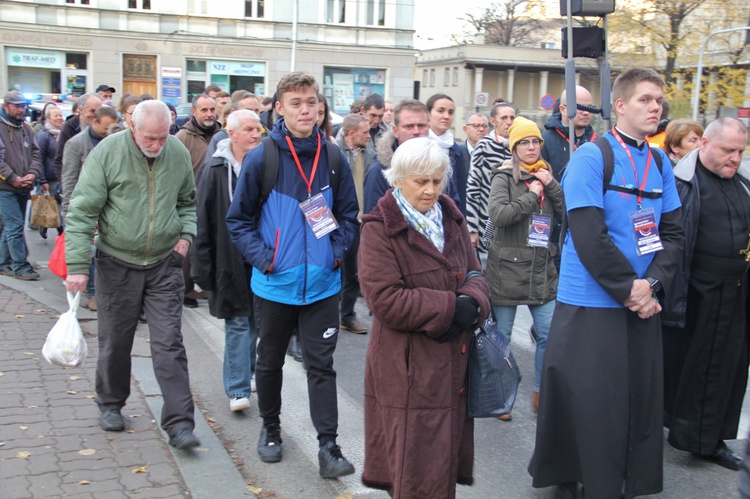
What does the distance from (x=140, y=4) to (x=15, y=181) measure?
2952 centimetres

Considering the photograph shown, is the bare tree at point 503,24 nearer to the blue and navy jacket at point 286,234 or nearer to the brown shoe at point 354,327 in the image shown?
the brown shoe at point 354,327

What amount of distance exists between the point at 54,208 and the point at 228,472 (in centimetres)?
635

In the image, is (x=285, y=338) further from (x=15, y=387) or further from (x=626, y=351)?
(x=15, y=387)

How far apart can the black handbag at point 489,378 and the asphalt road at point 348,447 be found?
0.96 m

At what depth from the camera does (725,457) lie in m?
5.07

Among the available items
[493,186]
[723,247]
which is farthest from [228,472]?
[723,247]

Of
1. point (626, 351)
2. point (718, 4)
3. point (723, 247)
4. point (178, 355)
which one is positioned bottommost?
point (178, 355)

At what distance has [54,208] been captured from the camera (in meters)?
9.91

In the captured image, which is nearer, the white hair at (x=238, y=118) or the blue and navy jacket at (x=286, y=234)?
the blue and navy jacket at (x=286, y=234)

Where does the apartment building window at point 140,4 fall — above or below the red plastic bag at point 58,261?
above

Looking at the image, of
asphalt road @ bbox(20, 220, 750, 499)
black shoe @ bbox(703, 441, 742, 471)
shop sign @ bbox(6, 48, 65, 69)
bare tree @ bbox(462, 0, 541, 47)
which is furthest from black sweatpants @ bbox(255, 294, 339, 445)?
bare tree @ bbox(462, 0, 541, 47)

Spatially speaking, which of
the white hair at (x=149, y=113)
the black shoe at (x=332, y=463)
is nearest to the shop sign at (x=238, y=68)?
the white hair at (x=149, y=113)

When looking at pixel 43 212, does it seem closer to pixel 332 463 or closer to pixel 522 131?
pixel 522 131

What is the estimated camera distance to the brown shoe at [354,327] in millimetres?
8109
